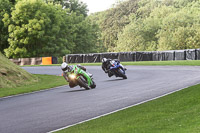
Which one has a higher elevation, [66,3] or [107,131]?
[66,3]

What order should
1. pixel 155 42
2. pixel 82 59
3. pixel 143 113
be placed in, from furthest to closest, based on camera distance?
pixel 155 42, pixel 82 59, pixel 143 113

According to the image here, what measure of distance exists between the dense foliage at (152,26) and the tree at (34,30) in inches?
1040

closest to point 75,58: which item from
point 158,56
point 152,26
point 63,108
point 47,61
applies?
point 47,61

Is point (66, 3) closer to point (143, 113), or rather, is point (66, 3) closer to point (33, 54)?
point (33, 54)

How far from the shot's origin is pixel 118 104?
13.3m

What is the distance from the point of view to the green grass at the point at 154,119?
7.79m

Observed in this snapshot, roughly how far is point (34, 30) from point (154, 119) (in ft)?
213

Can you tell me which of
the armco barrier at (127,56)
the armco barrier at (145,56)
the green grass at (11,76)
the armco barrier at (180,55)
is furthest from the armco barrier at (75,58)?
the green grass at (11,76)

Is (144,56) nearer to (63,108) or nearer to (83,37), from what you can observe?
(63,108)

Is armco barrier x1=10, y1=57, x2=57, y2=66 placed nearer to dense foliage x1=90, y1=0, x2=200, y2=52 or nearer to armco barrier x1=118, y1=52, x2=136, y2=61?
armco barrier x1=118, y1=52, x2=136, y2=61

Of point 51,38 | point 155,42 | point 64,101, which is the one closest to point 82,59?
point 51,38

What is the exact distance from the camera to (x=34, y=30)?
238 ft

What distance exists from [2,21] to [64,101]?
6566 centimetres

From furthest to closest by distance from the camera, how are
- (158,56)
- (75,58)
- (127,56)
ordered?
(75,58) → (127,56) → (158,56)
